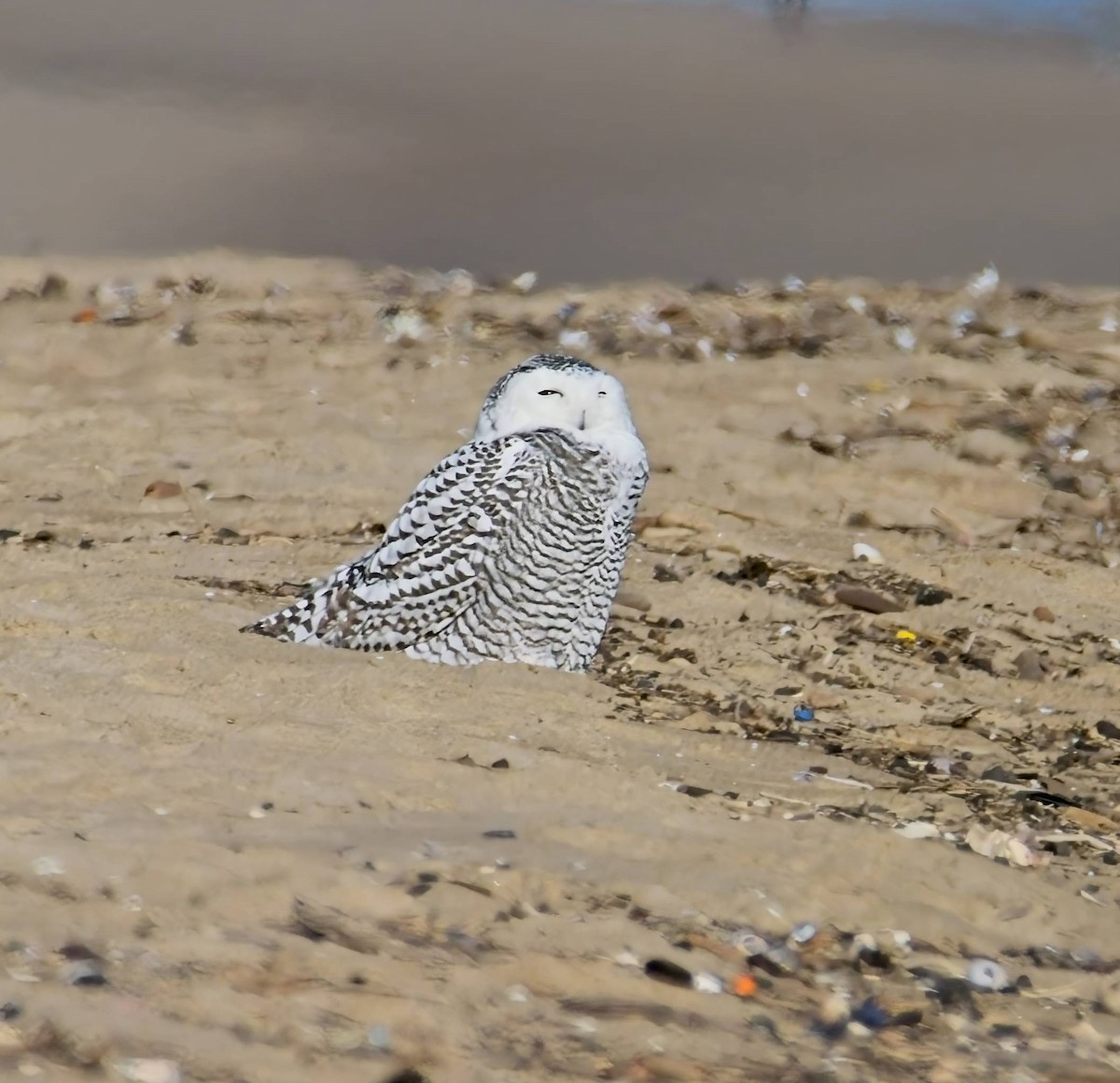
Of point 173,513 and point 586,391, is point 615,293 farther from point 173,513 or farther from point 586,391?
point 586,391

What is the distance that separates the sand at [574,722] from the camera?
330 cm

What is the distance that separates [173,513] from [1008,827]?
4437 millimetres

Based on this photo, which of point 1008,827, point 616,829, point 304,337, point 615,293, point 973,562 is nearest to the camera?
point 616,829

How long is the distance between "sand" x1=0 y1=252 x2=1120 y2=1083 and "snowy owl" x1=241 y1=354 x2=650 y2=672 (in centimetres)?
23

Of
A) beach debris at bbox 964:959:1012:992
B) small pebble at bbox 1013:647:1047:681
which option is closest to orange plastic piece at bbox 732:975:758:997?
beach debris at bbox 964:959:1012:992

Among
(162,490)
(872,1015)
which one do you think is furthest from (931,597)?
(872,1015)

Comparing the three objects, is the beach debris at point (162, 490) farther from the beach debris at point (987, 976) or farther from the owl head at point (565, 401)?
the beach debris at point (987, 976)

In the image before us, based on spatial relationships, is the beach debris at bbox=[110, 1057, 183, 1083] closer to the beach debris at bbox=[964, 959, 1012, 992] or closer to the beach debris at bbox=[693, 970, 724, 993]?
the beach debris at bbox=[693, 970, 724, 993]

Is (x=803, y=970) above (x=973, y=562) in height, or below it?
below

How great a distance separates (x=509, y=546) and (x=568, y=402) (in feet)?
1.70

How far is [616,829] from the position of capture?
4.26 metres

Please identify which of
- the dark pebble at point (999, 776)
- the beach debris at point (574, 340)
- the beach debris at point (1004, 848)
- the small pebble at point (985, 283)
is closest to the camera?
the beach debris at point (1004, 848)

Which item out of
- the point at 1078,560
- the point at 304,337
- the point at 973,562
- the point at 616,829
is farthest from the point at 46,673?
the point at 304,337

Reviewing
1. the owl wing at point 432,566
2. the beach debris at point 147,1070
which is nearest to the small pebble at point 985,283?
the owl wing at point 432,566
